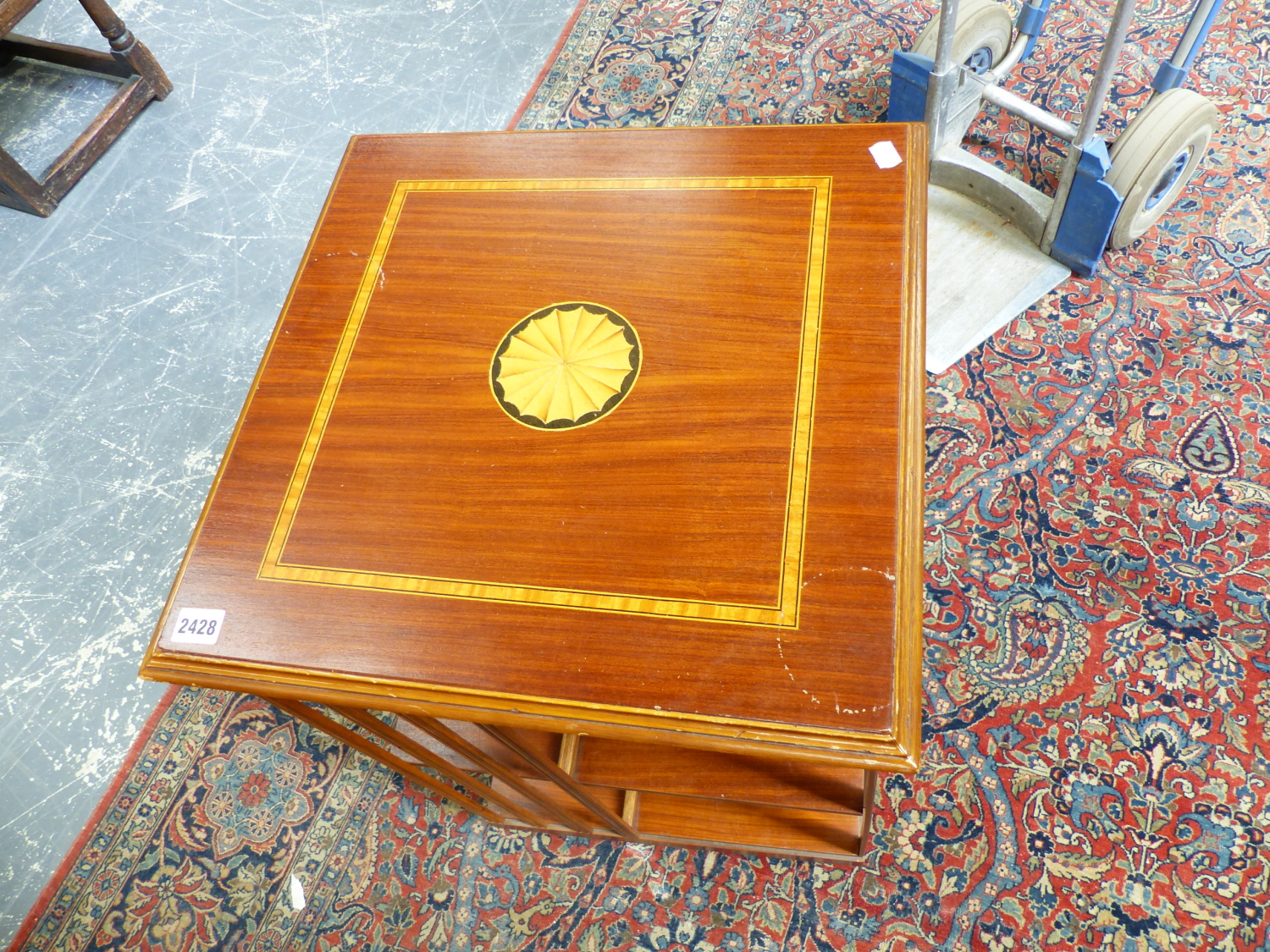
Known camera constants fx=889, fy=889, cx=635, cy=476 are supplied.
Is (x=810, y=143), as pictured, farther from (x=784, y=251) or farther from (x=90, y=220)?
(x=90, y=220)

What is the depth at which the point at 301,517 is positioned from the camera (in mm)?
1181

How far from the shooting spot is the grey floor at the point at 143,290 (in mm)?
1813

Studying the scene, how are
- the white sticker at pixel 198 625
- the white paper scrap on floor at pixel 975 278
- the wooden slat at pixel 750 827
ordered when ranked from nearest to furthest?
the white sticker at pixel 198 625 → the wooden slat at pixel 750 827 → the white paper scrap on floor at pixel 975 278

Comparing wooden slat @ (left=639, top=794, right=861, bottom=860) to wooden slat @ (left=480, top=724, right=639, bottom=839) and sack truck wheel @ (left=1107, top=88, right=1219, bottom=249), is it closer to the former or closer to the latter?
wooden slat @ (left=480, top=724, right=639, bottom=839)

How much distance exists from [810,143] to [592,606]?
80 centimetres

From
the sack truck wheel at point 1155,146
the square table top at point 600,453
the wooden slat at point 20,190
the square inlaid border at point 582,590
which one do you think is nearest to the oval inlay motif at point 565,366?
the square table top at point 600,453

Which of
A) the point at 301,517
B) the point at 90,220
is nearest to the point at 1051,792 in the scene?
the point at 301,517

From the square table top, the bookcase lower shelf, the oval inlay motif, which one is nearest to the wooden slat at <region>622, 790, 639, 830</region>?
the bookcase lower shelf

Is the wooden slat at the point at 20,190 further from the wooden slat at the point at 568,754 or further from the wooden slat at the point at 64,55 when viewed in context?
the wooden slat at the point at 568,754

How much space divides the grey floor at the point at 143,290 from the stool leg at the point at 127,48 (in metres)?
0.06

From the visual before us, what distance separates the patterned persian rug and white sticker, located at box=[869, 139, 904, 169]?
719 millimetres

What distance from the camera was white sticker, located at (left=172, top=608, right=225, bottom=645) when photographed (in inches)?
43.9

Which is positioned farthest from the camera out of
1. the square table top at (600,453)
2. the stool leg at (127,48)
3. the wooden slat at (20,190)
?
the stool leg at (127,48)

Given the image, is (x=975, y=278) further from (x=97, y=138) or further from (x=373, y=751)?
(x=97, y=138)
